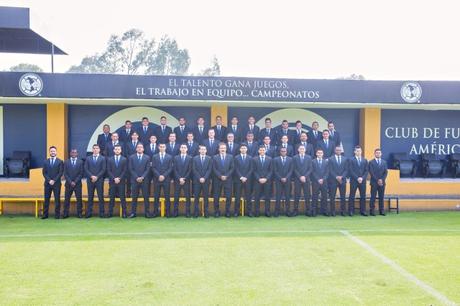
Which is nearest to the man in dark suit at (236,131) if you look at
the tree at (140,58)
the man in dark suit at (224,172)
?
the man in dark suit at (224,172)

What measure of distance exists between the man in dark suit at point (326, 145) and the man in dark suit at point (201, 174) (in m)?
2.90

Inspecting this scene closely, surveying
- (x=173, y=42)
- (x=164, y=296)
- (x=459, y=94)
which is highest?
(x=173, y=42)

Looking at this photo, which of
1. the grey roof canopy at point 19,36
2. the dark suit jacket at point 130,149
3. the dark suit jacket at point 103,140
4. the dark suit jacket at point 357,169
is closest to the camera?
the dark suit jacket at point 357,169

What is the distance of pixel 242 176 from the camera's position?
1088cm

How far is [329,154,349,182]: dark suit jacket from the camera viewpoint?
11.1 meters

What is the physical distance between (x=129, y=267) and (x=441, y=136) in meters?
11.4

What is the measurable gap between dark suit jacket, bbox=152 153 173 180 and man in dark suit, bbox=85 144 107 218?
111cm

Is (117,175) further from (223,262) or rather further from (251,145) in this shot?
(223,262)

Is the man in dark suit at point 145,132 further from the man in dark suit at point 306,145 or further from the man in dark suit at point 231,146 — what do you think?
the man in dark suit at point 306,145

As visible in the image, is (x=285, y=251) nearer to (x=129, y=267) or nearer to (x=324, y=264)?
(x=324, y=264)

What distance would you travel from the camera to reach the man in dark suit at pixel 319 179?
36.2 feet

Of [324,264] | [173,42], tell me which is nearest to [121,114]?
[324,264]

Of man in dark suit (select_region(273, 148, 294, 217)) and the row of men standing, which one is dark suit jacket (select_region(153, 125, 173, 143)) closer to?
the row of men standing

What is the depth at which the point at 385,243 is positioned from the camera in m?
7.87
